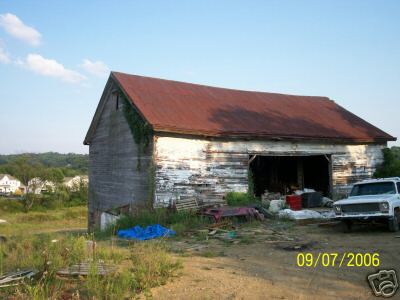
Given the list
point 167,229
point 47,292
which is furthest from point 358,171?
point 47,292

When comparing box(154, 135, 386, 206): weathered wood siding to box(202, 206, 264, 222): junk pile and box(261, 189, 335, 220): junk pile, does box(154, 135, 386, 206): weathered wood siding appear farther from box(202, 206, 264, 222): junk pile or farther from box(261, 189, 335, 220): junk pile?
box(202, 206, 264, 222): junk pile

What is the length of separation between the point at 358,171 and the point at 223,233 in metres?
10.9

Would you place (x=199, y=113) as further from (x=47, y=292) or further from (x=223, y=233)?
(x=47, y=292)

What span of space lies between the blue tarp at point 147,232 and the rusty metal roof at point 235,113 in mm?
4100

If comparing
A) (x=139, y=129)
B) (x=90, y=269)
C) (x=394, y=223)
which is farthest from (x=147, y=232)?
(x=394, y=223)

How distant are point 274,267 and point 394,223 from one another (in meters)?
5.45

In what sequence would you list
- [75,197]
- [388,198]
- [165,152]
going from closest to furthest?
1. [388,198]
2. [165,152]
3. [75,197]

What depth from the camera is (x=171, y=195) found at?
16.5 metres

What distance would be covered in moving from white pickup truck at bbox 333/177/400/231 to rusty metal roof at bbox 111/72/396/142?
6435 millimetres

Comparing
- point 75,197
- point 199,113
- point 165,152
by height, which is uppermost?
point 199,113

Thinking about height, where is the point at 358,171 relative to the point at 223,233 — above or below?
above

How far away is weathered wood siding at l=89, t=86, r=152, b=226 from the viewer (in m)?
17.4

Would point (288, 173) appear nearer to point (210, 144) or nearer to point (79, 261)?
point (210, 144)

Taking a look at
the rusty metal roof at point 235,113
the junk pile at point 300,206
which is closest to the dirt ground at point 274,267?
the junk pile at point 300,206
